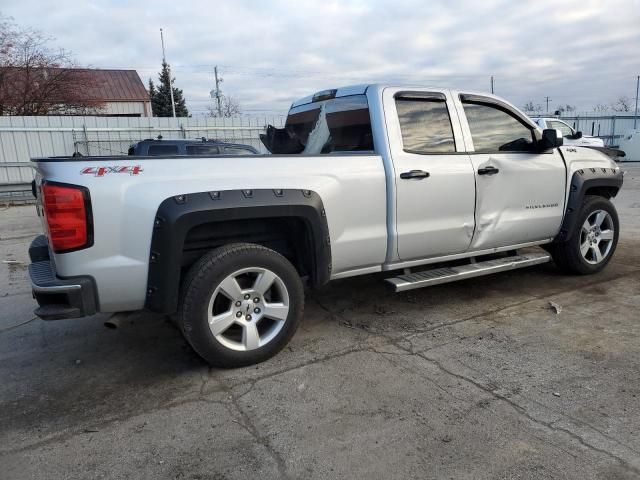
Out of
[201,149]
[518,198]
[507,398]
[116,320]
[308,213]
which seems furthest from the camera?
[201,149]

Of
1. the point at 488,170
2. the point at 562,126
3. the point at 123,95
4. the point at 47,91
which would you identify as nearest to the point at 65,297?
the point at 488,170

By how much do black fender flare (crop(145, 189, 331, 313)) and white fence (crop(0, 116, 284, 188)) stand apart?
16.8 m

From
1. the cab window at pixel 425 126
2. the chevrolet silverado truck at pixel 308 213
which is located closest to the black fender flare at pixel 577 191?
the chevrolet silverado truck at pixel 308 213

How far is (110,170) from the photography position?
2.96 m

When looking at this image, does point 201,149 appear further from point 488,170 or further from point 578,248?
point 578,248

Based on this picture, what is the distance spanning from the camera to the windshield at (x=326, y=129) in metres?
4.25

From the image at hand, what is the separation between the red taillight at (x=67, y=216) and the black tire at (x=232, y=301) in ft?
2.31

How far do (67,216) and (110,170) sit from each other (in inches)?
14.4

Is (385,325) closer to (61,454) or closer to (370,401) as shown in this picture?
(370,401)

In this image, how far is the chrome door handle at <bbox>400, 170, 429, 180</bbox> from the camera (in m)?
3.93

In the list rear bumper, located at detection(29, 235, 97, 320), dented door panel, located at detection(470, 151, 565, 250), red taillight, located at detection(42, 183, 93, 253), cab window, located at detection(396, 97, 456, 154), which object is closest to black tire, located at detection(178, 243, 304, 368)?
rear bumper, located at detection(29, 235, 97, 320)

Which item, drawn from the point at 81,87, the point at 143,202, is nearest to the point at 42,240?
the point at 143,202

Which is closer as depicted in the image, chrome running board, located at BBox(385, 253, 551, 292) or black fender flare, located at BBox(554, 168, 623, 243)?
chrome running board, located at BBox(385, 253, 551, 292)

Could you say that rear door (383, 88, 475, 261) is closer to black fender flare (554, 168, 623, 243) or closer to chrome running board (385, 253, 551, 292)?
chrome running board (385, 253, 551, 292)
